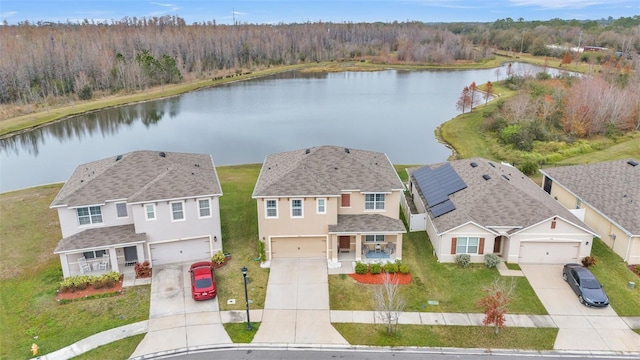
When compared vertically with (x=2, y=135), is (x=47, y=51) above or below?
above

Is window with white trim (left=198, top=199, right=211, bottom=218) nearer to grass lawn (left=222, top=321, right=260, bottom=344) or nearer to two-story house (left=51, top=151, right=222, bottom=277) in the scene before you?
two-story house (left=51, top=151, right=222, bottom=277)

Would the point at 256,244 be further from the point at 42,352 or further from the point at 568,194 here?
the point at 568,194

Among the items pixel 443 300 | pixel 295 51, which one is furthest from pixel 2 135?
pixel 295 51

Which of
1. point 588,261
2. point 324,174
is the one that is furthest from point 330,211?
point 588,261

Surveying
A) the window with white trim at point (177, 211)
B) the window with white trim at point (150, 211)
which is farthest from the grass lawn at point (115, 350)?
the window with white trim at point (177, 211)

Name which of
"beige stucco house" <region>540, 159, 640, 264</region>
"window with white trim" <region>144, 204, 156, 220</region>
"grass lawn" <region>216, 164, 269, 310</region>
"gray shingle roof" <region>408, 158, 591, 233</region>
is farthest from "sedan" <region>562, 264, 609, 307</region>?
"window with white trim" <region>144, 204, 156, 220</region>

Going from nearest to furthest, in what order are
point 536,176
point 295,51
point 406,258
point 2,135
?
point 406,258, point 536,176, point 2,135, point 295,51

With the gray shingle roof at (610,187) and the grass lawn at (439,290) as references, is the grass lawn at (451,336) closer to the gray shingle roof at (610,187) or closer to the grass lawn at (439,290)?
the grass lawn at (439,290)
